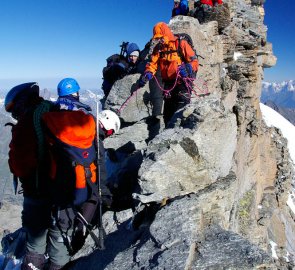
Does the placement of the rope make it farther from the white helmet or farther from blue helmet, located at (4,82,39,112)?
blue helmet, located at (4,82,39,112)

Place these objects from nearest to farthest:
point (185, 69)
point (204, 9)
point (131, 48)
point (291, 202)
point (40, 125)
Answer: point (40, 125) → point (185, 69) → point (131, 48) → point (204, 9) → point (291, 202)

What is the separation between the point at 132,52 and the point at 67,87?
9.06m

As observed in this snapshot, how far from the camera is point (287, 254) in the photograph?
24.1 m

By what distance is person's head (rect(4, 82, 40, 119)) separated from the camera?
22.1ft

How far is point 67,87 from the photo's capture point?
7.41m

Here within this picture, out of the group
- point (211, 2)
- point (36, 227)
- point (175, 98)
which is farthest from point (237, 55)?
point (36, 227)

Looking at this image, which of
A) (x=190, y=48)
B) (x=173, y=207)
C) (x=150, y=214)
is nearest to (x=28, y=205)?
(x=150, y=214)

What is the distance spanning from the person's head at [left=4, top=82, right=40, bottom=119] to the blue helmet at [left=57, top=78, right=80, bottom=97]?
0.75 metres

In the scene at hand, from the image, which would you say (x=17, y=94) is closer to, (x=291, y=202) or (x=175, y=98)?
(x=175, y=98)

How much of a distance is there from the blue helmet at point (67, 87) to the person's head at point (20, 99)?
749mm

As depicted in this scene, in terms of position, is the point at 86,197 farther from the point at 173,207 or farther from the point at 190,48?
the point at 190,48

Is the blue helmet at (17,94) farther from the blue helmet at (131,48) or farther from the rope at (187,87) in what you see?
the blue helmet at (131,48)

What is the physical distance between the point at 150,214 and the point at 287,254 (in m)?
21.7

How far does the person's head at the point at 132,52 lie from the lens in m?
15.7
